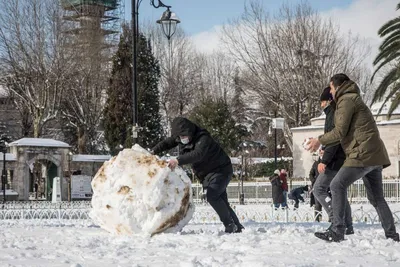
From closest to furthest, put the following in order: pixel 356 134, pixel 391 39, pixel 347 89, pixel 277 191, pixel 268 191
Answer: pixel 356 134
pixel 347 89
pixel 277 191
pixel 391 39
pixel 268 191

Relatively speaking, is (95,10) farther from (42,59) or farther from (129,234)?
(129,234)

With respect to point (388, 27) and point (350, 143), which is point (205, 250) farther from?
point (388, 27)

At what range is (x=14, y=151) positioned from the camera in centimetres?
3475

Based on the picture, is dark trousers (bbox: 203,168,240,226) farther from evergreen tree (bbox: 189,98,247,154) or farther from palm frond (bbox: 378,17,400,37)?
evergreen tree (bbox: 189,98,247,154)

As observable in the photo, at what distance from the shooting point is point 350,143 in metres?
7.44

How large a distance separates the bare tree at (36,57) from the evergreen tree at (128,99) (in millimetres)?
3801

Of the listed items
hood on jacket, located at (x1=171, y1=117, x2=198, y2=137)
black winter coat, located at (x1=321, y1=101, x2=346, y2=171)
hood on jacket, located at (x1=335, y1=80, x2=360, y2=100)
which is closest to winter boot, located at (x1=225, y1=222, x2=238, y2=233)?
hood on jacket, located at (x1=171, y1=117, x2=198, y2=137)

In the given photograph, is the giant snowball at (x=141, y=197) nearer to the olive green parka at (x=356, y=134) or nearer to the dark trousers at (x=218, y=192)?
the dark trousers at (x=218, y=192)

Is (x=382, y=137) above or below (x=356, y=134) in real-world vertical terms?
above

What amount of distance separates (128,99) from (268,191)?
15506 millimetres

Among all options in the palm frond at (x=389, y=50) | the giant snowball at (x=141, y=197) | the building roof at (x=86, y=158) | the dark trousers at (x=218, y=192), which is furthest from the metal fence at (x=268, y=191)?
the giant snowball at (x=141, y=197)

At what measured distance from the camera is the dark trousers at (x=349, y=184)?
740cm

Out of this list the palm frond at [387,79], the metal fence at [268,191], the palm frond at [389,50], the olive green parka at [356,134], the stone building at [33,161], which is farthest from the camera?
the stone building at [33,161]

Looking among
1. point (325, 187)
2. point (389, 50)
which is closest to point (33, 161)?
point (389, 50)
